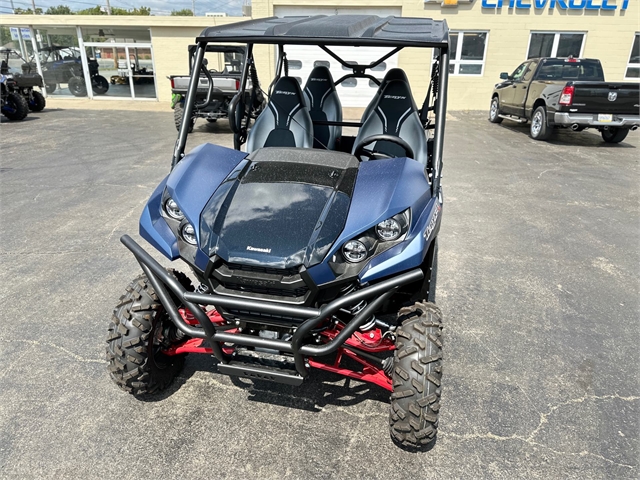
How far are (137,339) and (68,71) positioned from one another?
17.1 metres

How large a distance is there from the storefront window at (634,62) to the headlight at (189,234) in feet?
53.6

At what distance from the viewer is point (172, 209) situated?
7.88 feet

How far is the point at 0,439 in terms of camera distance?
2.31m

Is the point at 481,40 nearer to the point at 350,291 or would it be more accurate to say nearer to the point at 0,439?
the point at 350,291

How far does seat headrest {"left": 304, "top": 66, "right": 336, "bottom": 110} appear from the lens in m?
4.70

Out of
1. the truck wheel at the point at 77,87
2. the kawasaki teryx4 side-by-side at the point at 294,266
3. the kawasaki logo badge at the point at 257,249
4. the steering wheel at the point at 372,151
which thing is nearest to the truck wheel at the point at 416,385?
the kawasaki teryx4 side-by-side at the point at 294,266

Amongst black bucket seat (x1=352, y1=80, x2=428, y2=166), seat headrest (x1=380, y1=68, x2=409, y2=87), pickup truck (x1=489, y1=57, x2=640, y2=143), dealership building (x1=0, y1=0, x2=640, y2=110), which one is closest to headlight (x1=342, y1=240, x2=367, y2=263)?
black bucket seat (x1=352, y1=80, x2=428, y2=166)

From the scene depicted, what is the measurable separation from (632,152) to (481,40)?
660 centimetres

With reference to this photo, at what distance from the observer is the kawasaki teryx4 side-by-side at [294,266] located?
2037 millimetres

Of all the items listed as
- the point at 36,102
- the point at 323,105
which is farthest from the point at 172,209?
the point at 36,102

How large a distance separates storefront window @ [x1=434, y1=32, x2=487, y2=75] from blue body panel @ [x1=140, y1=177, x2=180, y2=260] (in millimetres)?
13618

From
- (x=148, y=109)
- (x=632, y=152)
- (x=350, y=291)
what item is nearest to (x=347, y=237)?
(x=350, y=291)

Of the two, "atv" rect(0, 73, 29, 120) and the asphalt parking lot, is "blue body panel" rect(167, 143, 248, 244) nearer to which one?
the asphalt parking lot

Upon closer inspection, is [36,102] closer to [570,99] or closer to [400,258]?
[570,99]
